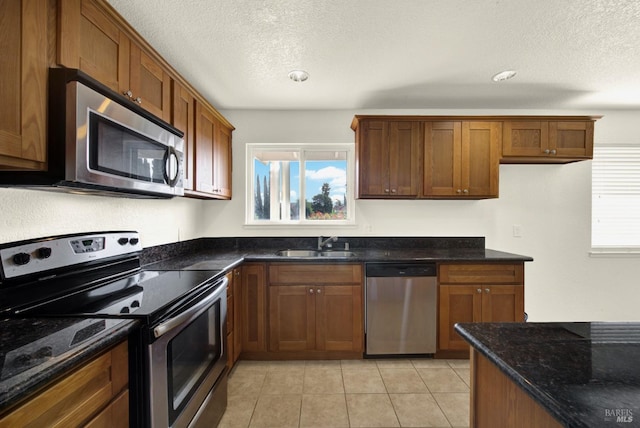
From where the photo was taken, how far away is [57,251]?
54.7 inches

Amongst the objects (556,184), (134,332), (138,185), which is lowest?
(134,332)

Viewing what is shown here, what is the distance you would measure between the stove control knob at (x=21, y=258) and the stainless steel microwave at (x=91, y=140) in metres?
0.30

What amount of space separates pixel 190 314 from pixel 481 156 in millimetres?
2765

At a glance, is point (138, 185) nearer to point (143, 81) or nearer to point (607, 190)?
point (143, 81)

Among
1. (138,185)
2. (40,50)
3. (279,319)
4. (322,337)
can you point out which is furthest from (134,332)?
(322,337)

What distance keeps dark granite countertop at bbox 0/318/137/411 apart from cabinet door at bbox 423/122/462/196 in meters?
2.57

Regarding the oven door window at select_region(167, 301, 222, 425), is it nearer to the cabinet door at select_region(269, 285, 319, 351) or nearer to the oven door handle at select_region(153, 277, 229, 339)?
the oven door handle at select_region(153, 277, 229, 339)

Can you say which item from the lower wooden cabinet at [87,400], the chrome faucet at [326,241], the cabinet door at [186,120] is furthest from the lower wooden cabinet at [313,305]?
the lower wooden cabinet at [87,400]

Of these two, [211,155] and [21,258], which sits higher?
[211,155]

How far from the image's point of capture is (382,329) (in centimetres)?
252

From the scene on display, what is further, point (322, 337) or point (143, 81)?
point (322, 337)

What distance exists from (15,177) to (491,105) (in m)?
3.71

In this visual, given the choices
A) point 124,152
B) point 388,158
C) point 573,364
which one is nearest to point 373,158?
point 388,158

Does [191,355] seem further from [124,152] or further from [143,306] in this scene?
[124,152]
